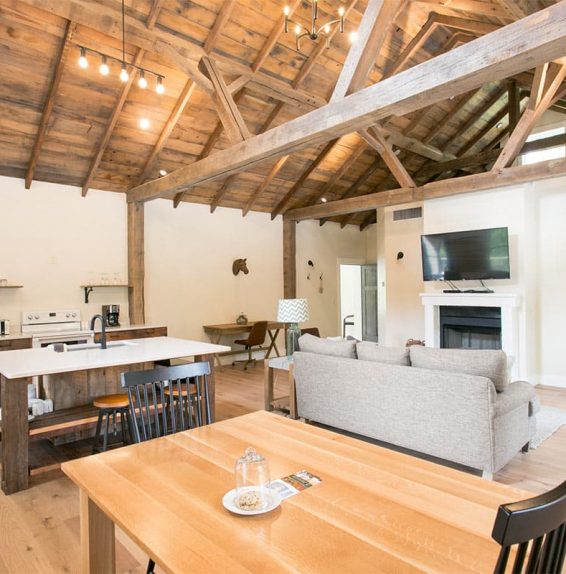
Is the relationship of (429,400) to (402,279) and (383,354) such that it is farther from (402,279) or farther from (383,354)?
(402,279)

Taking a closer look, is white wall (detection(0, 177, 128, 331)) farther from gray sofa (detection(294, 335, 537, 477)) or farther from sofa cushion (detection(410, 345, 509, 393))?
sofa cushion (detection(410, 345, 509, 393))

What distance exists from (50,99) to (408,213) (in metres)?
5.99

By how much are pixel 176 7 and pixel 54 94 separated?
5.51 ft

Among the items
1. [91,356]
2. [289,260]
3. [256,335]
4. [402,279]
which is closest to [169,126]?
[256,335]

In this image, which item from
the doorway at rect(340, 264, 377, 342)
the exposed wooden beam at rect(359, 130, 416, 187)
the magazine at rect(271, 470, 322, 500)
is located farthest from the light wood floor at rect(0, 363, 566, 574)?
the doorway at rect(340, 264, 377, 342)

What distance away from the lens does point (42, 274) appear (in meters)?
5.84

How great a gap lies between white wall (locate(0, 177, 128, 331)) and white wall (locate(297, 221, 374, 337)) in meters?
3.98

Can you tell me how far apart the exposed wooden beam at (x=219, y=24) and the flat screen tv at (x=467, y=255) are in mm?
4124

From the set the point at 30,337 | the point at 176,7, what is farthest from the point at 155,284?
the point at 176,7

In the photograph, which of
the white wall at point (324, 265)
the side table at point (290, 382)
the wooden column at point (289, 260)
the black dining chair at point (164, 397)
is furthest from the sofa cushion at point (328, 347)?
the white wall at point (324, 265)

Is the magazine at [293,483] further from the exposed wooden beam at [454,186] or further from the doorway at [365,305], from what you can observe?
the doorway at [365,305]

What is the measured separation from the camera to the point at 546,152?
706 cm

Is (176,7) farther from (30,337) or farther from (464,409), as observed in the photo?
(464,409)

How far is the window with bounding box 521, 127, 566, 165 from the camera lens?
6879mm
